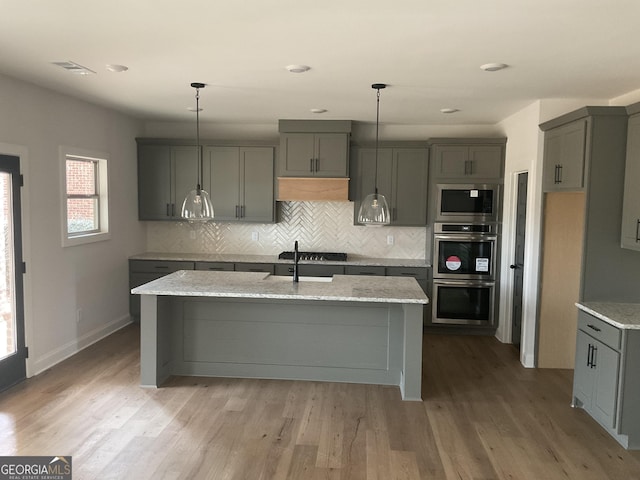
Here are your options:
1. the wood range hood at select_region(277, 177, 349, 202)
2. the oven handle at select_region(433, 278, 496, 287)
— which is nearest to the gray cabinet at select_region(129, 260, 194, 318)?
the wood range hood at select_region(277, 177, 349, 202)

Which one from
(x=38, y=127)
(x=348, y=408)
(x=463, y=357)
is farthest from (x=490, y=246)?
(x=38, y=127)

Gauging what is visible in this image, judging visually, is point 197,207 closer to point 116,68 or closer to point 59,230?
point 116,68

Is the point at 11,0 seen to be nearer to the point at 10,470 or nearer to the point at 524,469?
the point at 10,470

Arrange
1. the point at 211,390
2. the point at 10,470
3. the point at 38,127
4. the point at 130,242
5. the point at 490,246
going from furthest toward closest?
the point at 130,242
the point at 490,246
the point at 38,127
the point at 211,390
the point at 10,470

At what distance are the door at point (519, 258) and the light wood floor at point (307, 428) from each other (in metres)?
0.84

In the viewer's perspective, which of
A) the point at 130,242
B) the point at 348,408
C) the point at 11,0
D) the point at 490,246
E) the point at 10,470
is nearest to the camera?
the point at 11,0

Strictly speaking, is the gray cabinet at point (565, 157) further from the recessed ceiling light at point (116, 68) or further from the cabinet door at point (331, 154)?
the recessed ceiling light at point (116, 68)

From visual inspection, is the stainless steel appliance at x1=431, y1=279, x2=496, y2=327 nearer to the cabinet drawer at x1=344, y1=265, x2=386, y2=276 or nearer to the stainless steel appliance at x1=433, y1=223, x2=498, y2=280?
the stainless steel appliance at x1=433, y1=223, x2=498, y2=280

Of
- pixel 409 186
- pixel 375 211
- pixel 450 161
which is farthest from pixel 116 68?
pixel 450 161

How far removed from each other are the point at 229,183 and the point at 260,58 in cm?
304

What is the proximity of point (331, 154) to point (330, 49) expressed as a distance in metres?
2.85

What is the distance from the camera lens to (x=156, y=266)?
618 centimetres

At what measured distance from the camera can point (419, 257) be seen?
21.5ft

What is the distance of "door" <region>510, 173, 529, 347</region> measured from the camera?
5.25 meters
